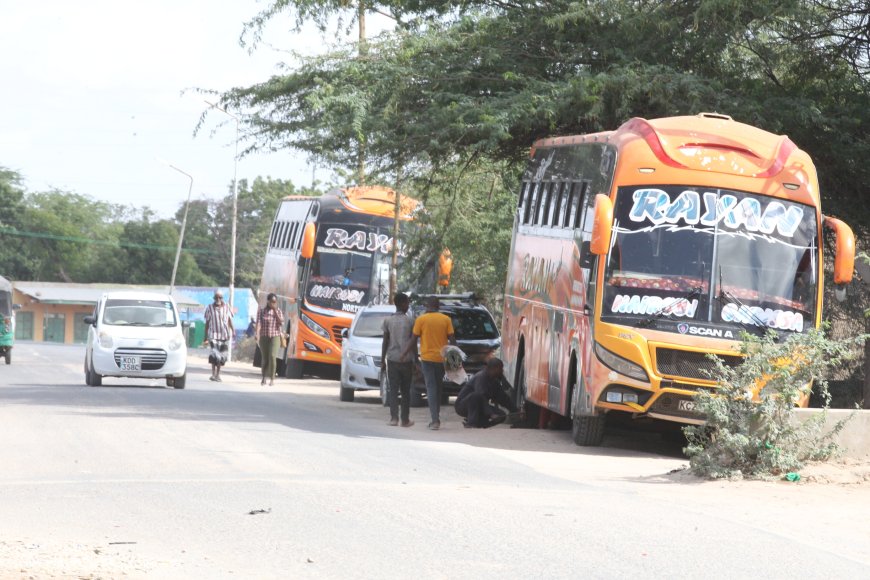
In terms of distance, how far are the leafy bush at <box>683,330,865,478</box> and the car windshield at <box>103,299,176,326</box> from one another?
14.5m

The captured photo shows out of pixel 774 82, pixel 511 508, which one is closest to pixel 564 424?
pixel 774 82

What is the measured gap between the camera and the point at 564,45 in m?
22.6

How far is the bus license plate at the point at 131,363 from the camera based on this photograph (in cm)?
2605

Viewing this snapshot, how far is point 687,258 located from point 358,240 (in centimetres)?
1874

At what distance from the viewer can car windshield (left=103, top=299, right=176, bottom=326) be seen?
88.1ft

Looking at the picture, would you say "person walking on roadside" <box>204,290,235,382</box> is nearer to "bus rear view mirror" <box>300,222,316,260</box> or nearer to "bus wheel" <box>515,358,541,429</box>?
"bus rear view mirror" <box>300,222,316,260</box>

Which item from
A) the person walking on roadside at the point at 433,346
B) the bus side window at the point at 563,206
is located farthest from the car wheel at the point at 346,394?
the bus side window at the point at 563,206

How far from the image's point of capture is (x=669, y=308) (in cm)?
1658

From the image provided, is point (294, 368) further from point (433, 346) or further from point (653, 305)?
point (653, 305)

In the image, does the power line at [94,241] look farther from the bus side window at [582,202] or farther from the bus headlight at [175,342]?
the bus side window at [582,202]

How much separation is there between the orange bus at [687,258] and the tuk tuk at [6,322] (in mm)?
29924

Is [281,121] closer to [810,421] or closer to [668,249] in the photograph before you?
[668,249]

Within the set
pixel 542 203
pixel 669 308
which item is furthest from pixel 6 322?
pixel 669 308

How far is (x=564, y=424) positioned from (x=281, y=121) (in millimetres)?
6746
